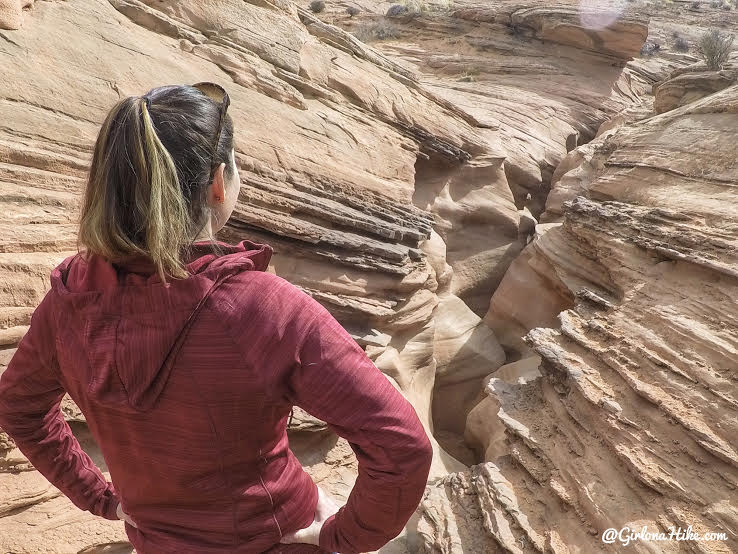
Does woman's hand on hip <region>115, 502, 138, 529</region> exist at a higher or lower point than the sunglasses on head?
lower

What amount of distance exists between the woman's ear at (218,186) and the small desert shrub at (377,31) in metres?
13.2

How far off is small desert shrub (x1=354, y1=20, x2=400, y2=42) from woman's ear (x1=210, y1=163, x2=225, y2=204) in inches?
521

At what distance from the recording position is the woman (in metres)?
1.14

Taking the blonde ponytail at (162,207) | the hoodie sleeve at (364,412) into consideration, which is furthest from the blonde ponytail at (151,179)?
the hoodie sleeve at (364,412)

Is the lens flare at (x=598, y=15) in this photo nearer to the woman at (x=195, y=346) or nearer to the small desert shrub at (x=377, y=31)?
the small desert shrub at (x=377, y=31)

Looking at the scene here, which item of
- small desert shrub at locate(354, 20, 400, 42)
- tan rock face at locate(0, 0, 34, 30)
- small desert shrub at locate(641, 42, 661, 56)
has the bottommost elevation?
small desert shrub at locate(354, 20, 400, 42)

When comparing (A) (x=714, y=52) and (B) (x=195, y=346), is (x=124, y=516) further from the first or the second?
(A) (x=714, y=52)

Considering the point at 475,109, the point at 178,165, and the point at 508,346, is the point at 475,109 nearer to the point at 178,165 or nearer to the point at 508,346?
the point at 508,346

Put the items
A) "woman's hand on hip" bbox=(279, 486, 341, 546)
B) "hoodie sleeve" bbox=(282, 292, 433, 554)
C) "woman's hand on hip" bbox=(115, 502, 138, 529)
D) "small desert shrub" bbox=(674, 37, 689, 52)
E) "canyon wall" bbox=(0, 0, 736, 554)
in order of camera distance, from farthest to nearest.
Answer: "small desert shrub" bbox=(674, 37, 689, 52) → "canyon wall" bbox=(0, 0, 736, 554) → "woman's hand on hip" bbox=(115, 502, 138, 529) → "woman's hand on hip" bbox=(279, 486, 341, 546) → "hoodie sleeve" bbox=(282, 292, 433, 554)

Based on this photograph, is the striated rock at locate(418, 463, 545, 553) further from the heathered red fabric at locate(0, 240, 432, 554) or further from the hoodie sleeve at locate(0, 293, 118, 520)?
the hoodie sleeve at locate(0, 293, 118, 520)

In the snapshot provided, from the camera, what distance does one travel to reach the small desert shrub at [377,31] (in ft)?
44.2

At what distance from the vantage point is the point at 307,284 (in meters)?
4.88

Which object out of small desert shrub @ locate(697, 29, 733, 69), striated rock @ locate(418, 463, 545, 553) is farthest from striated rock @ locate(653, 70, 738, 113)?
striated rock @ locate(418, 463, 545, 553)

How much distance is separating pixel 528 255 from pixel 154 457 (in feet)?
21.2
